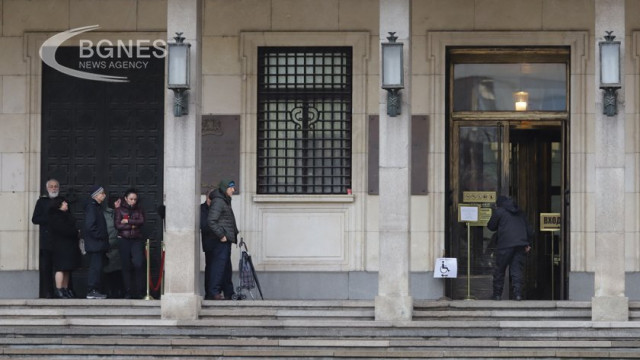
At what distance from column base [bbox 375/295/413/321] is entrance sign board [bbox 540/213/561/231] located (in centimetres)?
425

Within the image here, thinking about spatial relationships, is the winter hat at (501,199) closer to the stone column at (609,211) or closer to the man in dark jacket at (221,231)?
the stone column at (609,211)

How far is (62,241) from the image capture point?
22.6 meters

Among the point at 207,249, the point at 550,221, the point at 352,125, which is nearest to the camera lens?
the point at 207,249

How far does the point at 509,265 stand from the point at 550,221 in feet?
6.38

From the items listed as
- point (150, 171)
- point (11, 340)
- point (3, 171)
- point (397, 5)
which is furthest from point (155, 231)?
point (397, 5)

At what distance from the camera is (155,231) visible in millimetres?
23891

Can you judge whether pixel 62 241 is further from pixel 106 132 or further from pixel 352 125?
pixel 352 125

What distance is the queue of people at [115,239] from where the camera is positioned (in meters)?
22.1

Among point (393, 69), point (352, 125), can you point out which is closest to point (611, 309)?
point (393, 69)

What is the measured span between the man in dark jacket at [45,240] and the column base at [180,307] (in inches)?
108

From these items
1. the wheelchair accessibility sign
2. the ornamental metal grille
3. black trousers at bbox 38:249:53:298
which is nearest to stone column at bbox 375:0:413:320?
the wheelchair accessibility sign

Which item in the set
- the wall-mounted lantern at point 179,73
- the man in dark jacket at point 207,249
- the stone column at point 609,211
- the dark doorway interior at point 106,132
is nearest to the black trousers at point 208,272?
the man in dark jacket at point 207,249

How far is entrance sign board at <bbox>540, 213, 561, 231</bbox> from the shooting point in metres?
24.0

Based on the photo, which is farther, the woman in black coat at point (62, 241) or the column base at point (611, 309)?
the woman in black coat at point (62, 241)
